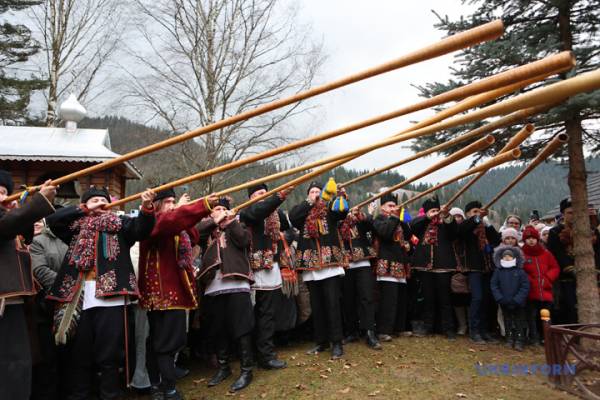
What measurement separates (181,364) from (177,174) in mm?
9779

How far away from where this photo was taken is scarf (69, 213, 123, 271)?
3689 millimetres

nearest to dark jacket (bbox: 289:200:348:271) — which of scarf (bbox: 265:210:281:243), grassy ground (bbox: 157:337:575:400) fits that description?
scarf (bbox: 265:210:281:243)

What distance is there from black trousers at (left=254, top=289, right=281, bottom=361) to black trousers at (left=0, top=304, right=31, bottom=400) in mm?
2211

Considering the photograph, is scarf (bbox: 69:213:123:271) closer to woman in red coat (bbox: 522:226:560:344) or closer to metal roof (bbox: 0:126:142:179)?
woman in red coat (bbox: 522:226:560:344)

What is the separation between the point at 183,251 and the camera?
4160 mm

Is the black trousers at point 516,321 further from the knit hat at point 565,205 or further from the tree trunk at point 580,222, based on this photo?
the knit hat at point 565,205

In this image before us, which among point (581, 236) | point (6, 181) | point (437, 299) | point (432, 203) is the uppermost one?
point (6, 181)

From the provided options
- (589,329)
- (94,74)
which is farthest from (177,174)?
(589,329)

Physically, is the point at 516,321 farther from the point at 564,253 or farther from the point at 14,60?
the point at 14,60

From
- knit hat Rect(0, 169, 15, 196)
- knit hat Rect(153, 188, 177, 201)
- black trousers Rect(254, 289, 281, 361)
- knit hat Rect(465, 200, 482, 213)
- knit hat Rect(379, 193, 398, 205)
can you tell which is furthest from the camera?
knit hat Rect(465, 200, 482, 213)

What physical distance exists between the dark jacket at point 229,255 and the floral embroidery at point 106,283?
1.12 metres

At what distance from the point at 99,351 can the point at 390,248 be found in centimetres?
379

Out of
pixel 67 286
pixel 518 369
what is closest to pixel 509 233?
pixel 518 369

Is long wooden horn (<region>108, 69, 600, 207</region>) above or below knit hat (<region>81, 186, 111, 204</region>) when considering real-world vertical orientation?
above
